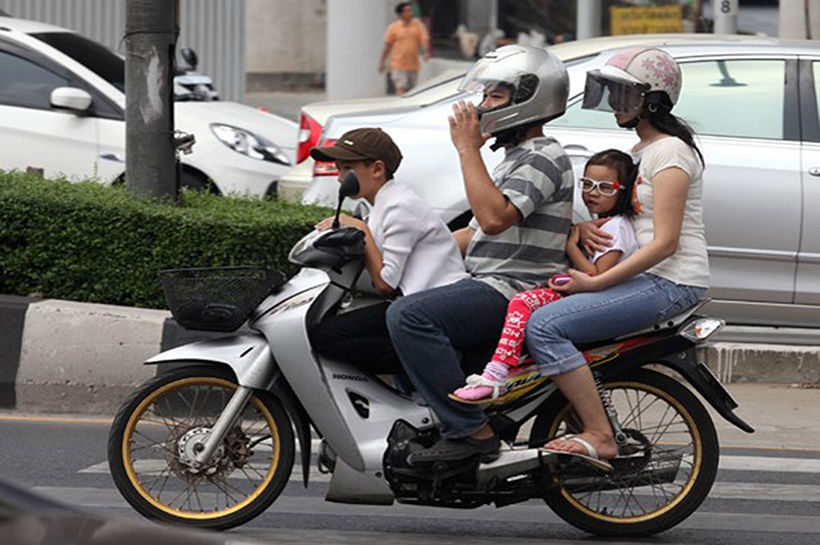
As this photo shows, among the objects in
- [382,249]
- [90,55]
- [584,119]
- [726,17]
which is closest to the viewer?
[382,249]

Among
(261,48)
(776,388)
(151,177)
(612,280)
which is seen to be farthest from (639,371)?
(261,48)

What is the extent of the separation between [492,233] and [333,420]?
0.81m

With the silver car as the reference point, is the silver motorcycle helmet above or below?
above

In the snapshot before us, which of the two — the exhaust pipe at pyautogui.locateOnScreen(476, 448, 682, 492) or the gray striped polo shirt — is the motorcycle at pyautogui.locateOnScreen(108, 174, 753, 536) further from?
the gray striped polo shirt

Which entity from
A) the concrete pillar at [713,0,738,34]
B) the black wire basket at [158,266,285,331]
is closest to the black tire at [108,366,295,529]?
the black wire basket at [158,266,285,331]

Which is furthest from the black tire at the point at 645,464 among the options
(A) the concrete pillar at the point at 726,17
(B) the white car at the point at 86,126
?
(A) the concrete pillar at the point at 726,17

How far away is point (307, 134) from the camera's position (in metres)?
10.3

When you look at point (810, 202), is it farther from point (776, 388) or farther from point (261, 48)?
point (261, 48)

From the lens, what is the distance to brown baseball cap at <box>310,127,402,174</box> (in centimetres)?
602

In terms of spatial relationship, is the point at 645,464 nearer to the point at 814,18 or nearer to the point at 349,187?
the point at 349,187

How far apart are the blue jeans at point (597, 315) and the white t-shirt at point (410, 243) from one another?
37 cm

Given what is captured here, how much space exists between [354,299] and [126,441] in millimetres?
901

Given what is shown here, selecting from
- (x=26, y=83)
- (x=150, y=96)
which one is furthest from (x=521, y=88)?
(x=26, y=83)

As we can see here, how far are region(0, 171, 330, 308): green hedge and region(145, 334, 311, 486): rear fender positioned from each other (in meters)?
2.79
